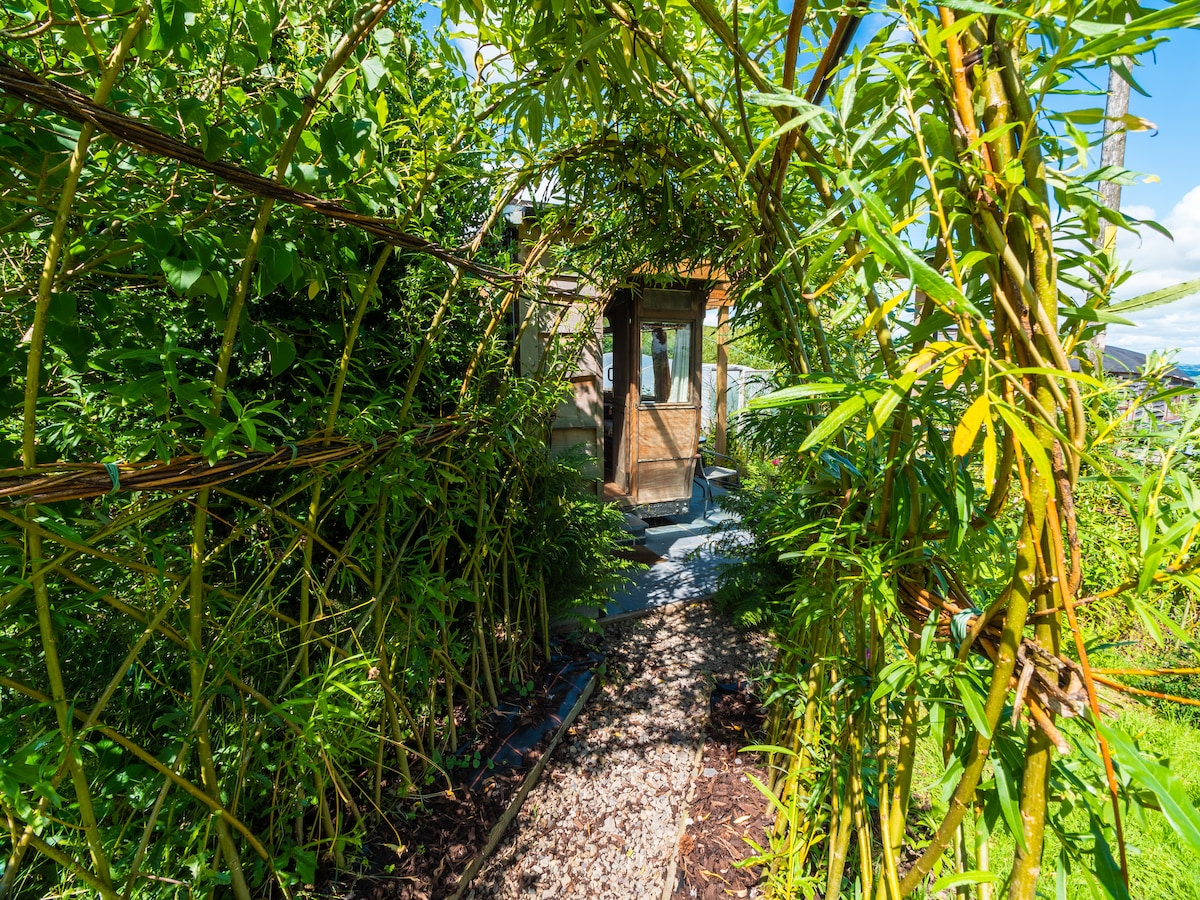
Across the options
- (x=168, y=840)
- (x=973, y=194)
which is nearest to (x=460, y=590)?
(x=168, y=840)

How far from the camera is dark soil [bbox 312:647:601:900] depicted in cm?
142

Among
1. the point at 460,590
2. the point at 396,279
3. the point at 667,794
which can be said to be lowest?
the point at 667,794

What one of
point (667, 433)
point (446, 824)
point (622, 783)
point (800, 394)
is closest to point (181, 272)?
point (800, 394)

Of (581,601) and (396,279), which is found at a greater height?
(396,279)

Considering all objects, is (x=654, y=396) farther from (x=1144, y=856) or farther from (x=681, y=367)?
(x=1144, y=856)

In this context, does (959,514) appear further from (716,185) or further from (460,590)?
(460,590)

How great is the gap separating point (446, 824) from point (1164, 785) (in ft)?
5.97

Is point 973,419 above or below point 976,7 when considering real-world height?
below

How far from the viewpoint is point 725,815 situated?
1760mm

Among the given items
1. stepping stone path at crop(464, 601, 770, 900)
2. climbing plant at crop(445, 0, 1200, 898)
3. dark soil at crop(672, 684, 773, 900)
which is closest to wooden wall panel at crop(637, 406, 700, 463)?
stepping stone path at crop(464, 601, 770, 900)

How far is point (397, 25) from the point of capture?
1599 mm

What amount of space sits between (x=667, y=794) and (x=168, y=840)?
1496mm

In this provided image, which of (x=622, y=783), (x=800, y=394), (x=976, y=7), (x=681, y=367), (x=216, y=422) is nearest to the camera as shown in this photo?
(x=976, y=7)

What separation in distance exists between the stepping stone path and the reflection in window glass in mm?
2546
